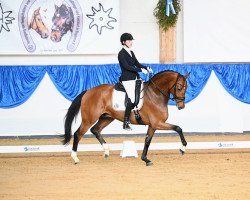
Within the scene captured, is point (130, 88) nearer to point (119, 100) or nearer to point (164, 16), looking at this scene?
point (119, 100)

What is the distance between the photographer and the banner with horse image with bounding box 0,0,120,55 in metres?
12.9

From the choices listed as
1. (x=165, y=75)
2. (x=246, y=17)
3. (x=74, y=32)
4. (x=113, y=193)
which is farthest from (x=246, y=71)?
(x=113, y=193)

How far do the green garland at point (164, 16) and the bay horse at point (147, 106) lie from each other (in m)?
4.61

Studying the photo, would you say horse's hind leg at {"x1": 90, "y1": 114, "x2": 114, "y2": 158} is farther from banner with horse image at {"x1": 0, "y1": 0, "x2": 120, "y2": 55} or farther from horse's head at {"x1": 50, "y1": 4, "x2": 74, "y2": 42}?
horse's head at {"x1": 50, "y1": 4, "x2": 74, "y2": 42}

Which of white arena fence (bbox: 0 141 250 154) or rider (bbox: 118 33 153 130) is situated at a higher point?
rider (bbox: 118 33 153 130)

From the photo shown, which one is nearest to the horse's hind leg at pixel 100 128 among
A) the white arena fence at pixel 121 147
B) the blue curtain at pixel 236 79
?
the white arena fence at pixel 121 147

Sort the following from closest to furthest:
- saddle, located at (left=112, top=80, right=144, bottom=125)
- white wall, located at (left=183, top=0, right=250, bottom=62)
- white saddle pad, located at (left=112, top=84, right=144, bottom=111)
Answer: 1. saddle, located at (left=112, top=80, right=144, bottom=125)
2. white saddle pad, located at (left=112, top=84, right=144, bottom=111)
3. white wall, located at (left=183, top=0, right=250, bottom=62)

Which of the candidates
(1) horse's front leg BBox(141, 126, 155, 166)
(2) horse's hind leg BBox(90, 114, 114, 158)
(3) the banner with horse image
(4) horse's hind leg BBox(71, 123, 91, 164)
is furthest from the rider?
(3) the banner with horse image

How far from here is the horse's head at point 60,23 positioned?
1311 centimetres

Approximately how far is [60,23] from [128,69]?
17.0 feet

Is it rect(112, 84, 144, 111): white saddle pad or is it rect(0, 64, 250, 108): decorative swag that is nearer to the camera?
rect(112, 84, 144, 111): white saddle pad

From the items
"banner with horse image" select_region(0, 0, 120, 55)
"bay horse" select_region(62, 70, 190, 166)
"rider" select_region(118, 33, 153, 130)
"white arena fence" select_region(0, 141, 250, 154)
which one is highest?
"banner with horse image" select_region(0, 0, 120, 55)

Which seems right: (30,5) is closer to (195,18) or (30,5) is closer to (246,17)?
(195,18)

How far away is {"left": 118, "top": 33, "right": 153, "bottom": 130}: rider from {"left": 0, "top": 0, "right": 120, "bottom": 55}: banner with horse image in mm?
4502
